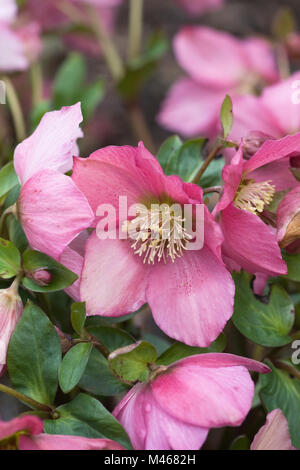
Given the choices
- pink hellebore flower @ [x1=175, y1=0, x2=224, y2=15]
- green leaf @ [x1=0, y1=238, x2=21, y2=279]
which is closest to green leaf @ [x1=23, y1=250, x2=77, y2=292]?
green leaf @ [x1=0, y1=238, x2=21, y2=279]

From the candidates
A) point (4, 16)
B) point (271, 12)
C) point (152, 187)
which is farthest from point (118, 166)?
point (271, 12)

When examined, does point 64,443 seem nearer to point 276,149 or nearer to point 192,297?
point 192,297

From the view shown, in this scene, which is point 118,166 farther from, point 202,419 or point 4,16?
point 4,16

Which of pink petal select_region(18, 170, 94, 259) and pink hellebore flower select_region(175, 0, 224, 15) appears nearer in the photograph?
pink petal select_region(18, 170, 94, 259)

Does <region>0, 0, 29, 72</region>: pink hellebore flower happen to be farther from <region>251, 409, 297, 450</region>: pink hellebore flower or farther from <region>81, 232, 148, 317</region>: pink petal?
<region>251, 409, 297, 450</region>: pink hellebore flower

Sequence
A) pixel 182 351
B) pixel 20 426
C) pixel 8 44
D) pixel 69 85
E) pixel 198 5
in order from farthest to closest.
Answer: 1. pixel 198 5
2. pixel 69 85
3. pixel 8 44
4. pixel 182 351
5. pixel 20 426

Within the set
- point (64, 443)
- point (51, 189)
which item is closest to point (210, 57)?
point (51, 189)
